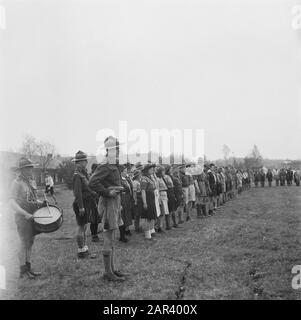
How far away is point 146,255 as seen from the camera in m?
A: 7.69

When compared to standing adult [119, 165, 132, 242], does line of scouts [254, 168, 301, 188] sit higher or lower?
lower

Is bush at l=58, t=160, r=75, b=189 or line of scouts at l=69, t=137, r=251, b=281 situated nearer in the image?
line of scouts at l=69, t=137, r=251, b=281

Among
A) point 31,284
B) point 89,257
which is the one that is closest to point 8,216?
point 89,257

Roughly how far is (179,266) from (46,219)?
2.54 m

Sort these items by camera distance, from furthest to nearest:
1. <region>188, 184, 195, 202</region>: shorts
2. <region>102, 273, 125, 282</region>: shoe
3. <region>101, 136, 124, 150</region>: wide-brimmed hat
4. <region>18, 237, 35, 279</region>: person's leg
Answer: <region>188, 184, 195, 202</region>: shorts < <region>18, 237, 35, 279</region>: person's leg < <region>101, 136, 124, 150</region>: wide-brimmed hat < <region>102, 273, 125, 282</region>: shoe

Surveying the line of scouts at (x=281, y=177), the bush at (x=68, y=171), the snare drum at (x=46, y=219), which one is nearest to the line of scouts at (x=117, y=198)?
the snare drum at (x=46, y=219)

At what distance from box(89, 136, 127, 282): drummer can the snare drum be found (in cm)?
85

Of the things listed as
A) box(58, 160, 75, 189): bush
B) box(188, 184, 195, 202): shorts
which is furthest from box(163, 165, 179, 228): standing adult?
box(58, 160, 75, 189): bush

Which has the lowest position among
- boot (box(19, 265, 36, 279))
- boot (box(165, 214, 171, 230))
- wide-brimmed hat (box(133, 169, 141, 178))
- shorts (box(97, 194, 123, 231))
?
boot (box(165, 214, 171, 230))

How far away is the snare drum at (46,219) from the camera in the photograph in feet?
20.6

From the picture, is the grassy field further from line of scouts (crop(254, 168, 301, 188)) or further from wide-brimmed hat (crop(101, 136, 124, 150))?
line of scouts (crop(254, 168, 301, 188))

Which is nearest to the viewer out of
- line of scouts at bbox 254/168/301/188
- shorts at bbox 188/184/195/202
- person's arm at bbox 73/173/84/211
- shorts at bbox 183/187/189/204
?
person's arm at bbox 73/173/84/211

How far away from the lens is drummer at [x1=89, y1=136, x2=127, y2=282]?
6012mm

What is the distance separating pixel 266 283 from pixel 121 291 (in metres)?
2.21
